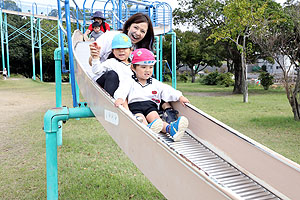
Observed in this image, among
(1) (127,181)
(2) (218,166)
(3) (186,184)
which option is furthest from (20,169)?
(3) (186,184)

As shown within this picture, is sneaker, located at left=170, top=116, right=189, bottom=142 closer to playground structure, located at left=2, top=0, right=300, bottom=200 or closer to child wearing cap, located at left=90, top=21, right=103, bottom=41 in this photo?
playground structure, located at left=2, top=0, right=300, bottom=200

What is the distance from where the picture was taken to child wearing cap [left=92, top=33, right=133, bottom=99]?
2840 mm

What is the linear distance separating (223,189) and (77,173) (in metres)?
2.93

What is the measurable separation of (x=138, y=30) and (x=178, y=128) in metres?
1.43

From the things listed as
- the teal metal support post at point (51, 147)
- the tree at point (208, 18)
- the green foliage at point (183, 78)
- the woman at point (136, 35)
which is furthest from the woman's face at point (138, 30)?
the green foliage at point (183, 78)

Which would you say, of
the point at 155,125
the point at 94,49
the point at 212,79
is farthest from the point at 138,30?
the point at 212,79

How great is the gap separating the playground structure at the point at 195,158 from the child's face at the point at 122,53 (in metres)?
0.42

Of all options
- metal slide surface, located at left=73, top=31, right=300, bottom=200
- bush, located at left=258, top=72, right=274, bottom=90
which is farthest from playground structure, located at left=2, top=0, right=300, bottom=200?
bush, located at left=258, top=72, right=274, bottom=90

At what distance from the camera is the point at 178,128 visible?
2.55 metres

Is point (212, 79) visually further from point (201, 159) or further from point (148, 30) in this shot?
point (201, 159)

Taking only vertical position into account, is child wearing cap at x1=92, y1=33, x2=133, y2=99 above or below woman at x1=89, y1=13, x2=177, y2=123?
below

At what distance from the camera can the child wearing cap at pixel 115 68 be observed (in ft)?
9.32

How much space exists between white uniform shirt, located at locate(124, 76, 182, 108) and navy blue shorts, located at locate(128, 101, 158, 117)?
0.04 metres

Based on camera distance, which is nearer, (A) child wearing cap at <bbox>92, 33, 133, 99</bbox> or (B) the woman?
(A) child wearing cap at <bbox>92, 33, 133, 99</bbox>
